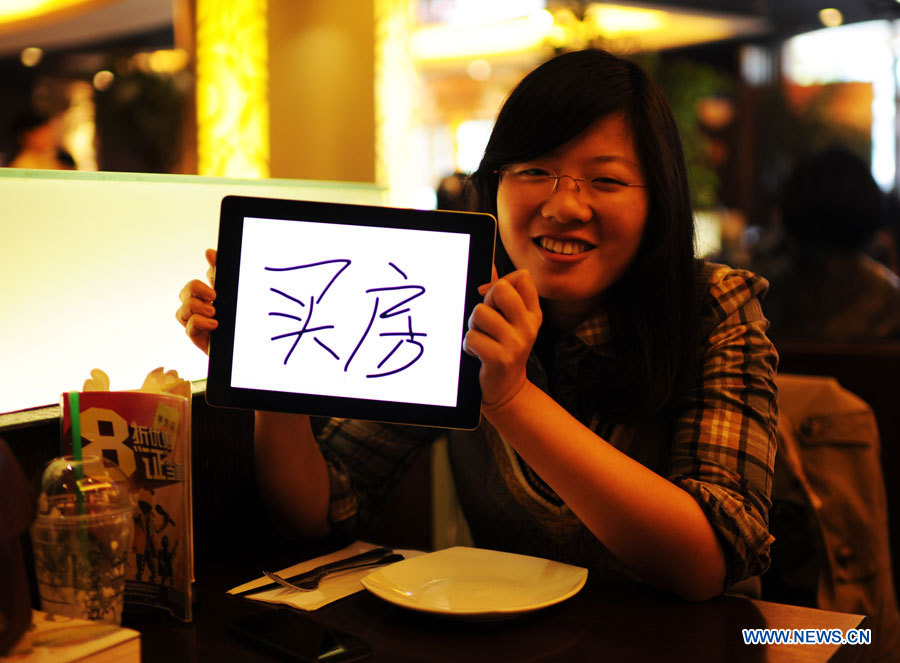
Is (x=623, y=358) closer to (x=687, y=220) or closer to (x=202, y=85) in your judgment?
(x=687, y=220)

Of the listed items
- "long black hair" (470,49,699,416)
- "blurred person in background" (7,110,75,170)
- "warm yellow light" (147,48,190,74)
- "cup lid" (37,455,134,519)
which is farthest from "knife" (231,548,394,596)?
"blurred person in background" (7,110,75,170)

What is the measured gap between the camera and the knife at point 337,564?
1.03 metres

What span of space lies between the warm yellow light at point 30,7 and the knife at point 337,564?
840cm

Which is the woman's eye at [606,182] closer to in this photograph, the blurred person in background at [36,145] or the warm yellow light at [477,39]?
the blurred person in background at [36,145]

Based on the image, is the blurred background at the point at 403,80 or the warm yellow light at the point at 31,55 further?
the warm yellow light at the point at 31,55

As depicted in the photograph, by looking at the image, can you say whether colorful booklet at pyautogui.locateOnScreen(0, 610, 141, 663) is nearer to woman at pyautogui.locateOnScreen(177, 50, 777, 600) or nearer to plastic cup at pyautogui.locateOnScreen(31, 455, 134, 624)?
plastic cup at pyautogui.locateOnScreen(31, 455, 134, 624)

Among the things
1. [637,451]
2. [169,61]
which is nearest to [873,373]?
[637,451]

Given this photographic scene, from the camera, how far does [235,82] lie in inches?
173

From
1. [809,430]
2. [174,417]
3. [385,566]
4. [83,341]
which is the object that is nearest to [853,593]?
[809,430]

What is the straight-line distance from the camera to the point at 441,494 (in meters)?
2.08

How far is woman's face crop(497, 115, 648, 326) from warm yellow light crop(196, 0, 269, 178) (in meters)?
3.25

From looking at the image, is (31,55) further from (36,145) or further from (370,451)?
(370,451)

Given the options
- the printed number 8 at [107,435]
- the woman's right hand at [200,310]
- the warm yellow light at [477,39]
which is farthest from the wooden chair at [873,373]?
the warm yellow light at [477,39]

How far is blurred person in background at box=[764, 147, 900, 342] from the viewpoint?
2689 millimetres
